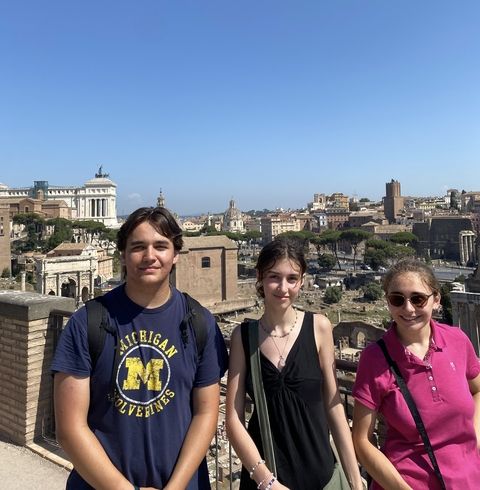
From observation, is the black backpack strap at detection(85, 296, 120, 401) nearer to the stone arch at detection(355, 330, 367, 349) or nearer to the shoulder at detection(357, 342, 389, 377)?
the shoulder at detection(357, 342, 389, 377)

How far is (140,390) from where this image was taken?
1.83 meters

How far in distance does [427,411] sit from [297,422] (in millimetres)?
540

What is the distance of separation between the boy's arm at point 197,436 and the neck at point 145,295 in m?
0.43

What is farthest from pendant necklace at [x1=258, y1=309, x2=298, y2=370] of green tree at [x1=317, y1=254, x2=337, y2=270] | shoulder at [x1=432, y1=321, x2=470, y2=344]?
green tree at [x1=317, y1=254, x2=337, y2=270]

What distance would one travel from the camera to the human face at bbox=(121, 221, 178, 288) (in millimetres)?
1942

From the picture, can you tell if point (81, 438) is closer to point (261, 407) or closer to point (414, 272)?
point (261, 407)

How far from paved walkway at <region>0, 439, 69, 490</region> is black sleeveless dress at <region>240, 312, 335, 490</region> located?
205cm

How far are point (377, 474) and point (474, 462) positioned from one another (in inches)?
15.9

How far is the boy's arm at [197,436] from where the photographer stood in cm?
182

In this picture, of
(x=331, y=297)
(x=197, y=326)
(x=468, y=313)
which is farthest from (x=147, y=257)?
(x=331, y=297)

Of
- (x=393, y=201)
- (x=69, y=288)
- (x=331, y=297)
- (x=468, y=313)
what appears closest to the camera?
(x=468, y=313)

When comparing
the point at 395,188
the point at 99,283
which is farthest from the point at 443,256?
the point at 99,283

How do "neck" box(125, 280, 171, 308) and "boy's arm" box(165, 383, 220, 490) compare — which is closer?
"boy's arm" box(165, 383, 220, 490)

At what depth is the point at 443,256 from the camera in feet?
204
